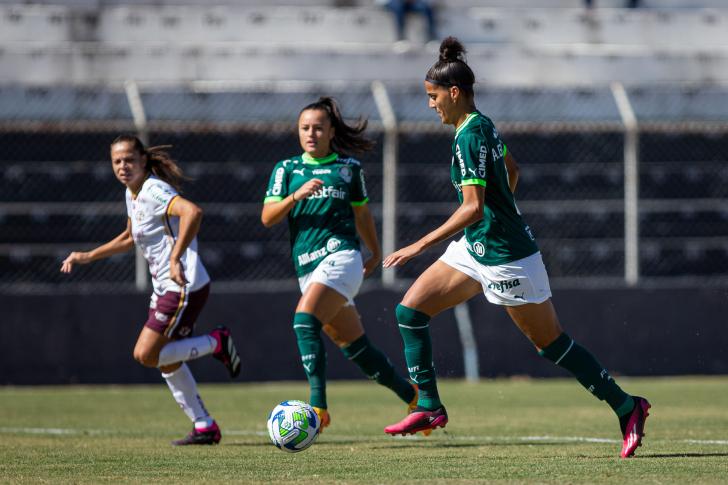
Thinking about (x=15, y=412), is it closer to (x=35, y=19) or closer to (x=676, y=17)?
(x=35, y=19)

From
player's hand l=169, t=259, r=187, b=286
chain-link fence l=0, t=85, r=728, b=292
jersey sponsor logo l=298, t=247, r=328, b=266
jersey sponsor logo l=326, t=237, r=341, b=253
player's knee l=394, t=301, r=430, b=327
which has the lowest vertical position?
chain-link fence l=0, t=85, r=728, b=292

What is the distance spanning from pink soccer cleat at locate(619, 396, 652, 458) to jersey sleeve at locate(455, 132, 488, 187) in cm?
148

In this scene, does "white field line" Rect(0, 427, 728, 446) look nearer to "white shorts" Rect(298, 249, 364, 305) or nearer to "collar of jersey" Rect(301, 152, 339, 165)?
"white shorts" Rect(298, 249, 364, 305)

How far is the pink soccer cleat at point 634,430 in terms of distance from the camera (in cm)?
710

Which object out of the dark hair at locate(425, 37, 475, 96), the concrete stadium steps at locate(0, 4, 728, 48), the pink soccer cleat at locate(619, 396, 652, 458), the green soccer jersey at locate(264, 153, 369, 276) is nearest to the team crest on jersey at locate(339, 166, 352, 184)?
the green soccer jersey at locate(264, 153, 369, 276)

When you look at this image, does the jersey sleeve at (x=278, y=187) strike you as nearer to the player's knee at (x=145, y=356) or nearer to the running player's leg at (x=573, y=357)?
the player's knee at (x=145, y=356)

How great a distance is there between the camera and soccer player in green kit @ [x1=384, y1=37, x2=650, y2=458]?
7137 mm

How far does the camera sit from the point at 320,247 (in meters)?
8.55

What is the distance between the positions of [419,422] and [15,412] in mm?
5096

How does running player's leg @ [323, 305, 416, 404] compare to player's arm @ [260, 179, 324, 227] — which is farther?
running player's leg @ [323, 305, 416, 404]

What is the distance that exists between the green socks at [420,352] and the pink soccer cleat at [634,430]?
1096 millimetres

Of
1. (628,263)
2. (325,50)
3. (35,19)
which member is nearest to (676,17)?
(325,50)

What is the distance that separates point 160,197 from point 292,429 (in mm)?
1998

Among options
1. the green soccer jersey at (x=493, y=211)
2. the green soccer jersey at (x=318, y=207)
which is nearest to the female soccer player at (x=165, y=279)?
the green soccer jersey at (x=318, y=207)
